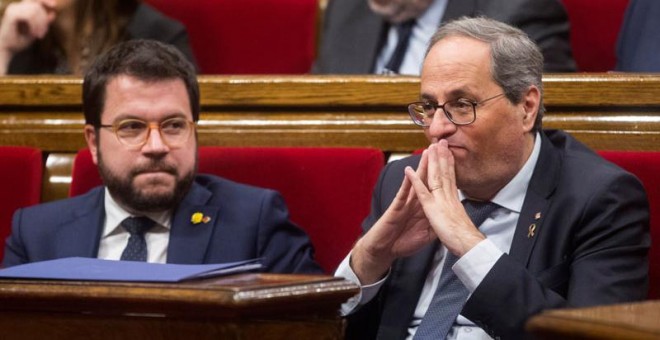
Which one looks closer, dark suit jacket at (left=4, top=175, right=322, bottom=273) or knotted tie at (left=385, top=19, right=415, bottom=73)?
dark suit jacket at (left=4, top=175, right=322, bottom=273)

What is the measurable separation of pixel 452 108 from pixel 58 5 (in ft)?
2.79

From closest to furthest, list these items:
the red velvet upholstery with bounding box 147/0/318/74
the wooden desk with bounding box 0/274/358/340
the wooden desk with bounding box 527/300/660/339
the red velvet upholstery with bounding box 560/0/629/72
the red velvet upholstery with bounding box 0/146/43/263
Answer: the wooden desk with bounding box 527/300/660/339 → the wooden desk with bounding box 0/274/358/340 → the red velvet upholstery with bounding box 0/146/43/263 → the red velvet upholstery with bounding box 560/0/629/72 → the red velvet upholstery with bounding box 147/0/318/74

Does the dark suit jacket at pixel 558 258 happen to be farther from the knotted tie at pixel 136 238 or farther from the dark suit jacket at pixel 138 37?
the dark suit jacket at pixel 138 37

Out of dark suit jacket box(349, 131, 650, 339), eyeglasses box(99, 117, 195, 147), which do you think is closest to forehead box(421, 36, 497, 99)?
dark suit jacket box(349, 131, 650, 339)

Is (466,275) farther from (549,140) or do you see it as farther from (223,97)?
(223,97)

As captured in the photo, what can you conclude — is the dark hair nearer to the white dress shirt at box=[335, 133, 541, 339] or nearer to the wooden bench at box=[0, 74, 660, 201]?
the wooden bench at box=[0, 74, 660, 201]

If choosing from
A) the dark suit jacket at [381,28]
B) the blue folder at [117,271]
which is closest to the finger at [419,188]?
the blue folder at [117,271]

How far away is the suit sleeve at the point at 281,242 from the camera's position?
1.35 metres

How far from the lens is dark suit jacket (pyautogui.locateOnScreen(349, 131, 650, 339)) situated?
1090mm

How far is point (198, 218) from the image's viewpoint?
4.56ft

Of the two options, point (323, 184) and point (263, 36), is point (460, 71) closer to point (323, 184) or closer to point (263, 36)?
point (323, 184)

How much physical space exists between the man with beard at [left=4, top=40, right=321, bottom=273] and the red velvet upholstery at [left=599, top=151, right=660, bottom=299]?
36cm

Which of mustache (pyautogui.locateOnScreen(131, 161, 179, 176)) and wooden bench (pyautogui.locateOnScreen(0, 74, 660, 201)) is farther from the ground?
Result: wooden bench (pyautogui.locateOnScreen(0, 74, 660, 201))

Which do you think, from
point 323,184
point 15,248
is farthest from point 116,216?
point 323,184
